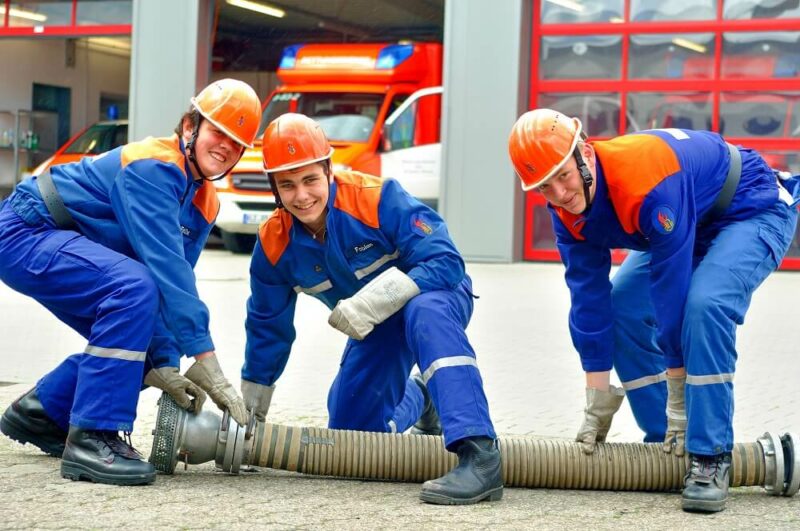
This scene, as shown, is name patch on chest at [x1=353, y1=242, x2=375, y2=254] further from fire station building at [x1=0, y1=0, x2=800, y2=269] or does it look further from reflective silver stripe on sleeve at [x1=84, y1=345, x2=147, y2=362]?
fire station building at [x1=0, y1=0, x2=800, y2=269]

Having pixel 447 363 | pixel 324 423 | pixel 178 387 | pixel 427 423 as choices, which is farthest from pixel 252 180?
pixel 447 363

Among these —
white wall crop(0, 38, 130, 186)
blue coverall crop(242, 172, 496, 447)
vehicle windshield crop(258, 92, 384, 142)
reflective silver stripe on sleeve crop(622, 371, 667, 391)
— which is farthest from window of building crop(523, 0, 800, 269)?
blue coverall crop(242, 172, 496, 447)

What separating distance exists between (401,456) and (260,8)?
17620 mm

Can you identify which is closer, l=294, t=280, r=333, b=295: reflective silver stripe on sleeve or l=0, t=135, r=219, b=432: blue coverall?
l=0, t=135, r=219, b=432: blue coverall

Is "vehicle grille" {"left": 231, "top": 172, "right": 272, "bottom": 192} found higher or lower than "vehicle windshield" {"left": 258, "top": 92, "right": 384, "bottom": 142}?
lower

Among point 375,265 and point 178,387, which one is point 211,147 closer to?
point 375,265

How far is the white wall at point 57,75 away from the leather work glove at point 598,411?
2016cm

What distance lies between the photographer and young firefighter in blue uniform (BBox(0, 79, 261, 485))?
4344mm

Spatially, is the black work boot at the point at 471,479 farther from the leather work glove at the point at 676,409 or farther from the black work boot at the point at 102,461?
the black work boot at the point at 102,461

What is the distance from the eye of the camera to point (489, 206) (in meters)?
16.6

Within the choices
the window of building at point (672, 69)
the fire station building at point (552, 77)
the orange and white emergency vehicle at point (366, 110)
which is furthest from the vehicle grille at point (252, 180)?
the window of building at point (672, 69)

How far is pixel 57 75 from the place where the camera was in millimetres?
25828

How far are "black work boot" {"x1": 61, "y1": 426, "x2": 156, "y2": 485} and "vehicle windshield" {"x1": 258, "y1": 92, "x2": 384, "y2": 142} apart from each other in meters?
12.3

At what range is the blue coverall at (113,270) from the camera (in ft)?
14.3
